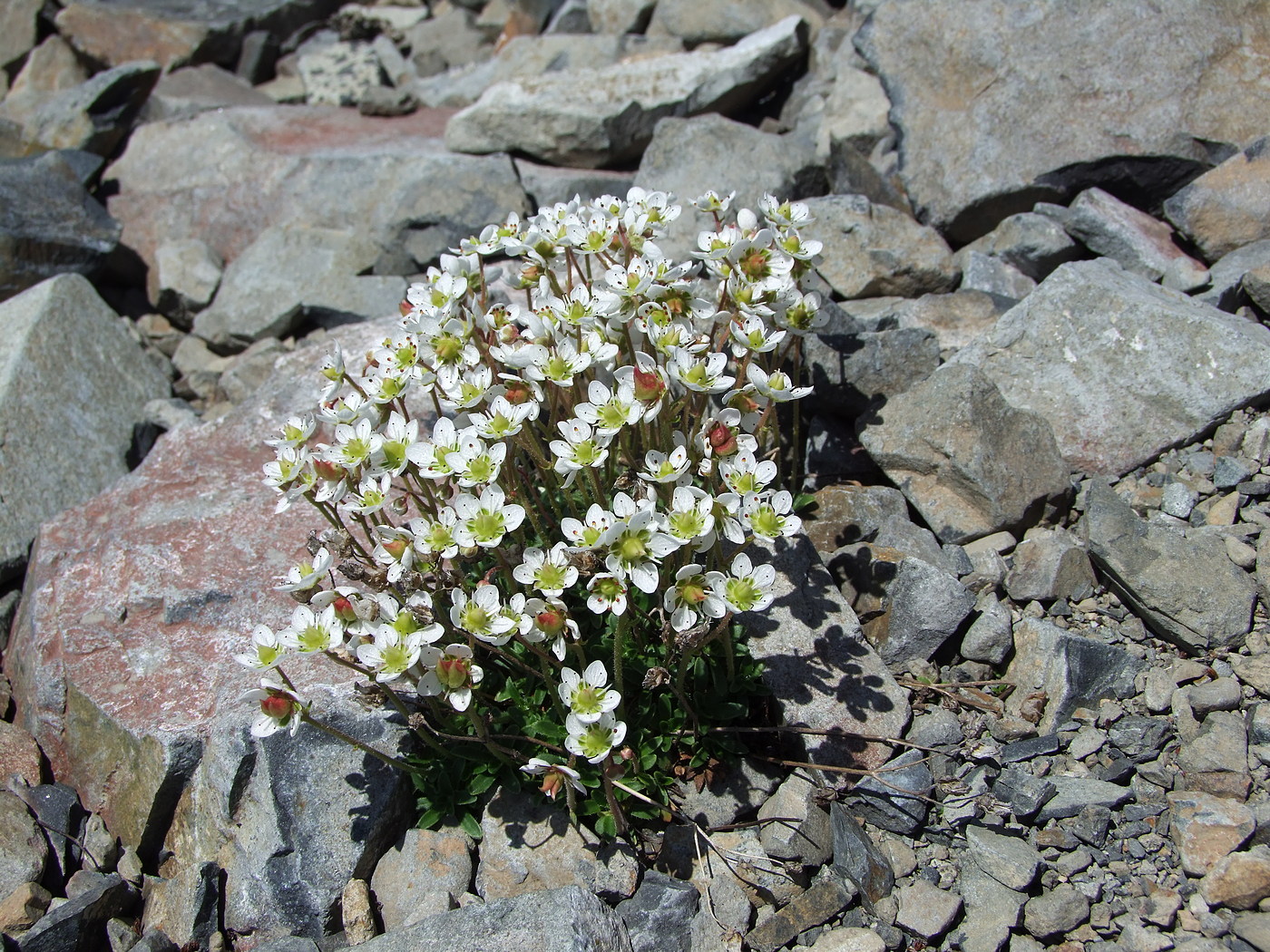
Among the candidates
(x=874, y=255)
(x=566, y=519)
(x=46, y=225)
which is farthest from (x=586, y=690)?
(x=46, y=225)

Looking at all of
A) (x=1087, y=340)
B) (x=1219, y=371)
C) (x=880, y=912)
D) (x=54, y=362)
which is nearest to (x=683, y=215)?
(x=1087, y=340)

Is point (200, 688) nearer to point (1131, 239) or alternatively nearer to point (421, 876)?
point (421, 876)

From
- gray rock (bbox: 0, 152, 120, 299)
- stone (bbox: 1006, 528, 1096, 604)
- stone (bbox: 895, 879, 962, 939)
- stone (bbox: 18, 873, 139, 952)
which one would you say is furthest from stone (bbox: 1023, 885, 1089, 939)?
gray rock (bbox: 0, 152, 120, 299)

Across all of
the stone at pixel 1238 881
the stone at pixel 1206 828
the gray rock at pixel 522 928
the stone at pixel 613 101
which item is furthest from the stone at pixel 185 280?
the stone at pixel 1238 881

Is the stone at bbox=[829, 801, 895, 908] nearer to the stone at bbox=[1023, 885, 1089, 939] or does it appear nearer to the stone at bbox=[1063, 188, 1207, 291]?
the stone at bbox=[1023, 885, 1089, 939]

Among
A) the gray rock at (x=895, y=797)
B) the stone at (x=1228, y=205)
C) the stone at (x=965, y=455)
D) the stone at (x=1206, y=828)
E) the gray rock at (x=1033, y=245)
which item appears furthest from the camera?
the gray rock at (x=1033, y=245)

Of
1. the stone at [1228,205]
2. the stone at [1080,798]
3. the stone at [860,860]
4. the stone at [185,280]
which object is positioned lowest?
the stone at [185,280]

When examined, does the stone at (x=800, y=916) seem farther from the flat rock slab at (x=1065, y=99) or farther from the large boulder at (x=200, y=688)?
the flat rock slab at (x=1065, y=99)
